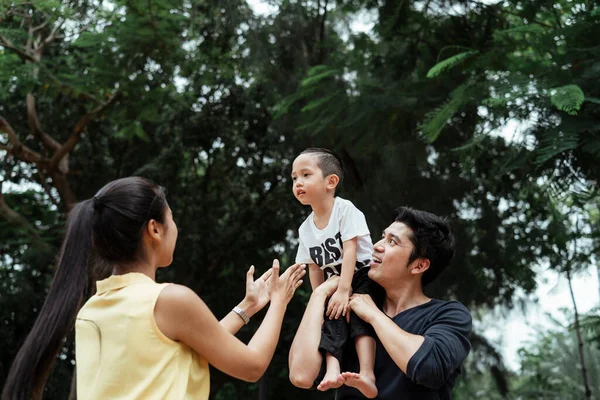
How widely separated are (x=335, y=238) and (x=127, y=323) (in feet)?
→ 4.27

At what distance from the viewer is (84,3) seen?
8.65 meters

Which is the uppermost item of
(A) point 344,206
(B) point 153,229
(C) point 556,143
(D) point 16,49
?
(D) point 16,49

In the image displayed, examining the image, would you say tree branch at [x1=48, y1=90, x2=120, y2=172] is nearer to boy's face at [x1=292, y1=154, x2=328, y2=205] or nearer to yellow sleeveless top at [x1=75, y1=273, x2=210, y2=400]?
boy's face at [x1=292, y1=154, x2=328, y2=205]

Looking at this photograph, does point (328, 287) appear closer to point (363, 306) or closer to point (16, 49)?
point (363, 306)

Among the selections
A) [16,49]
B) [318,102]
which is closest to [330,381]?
[318,102]

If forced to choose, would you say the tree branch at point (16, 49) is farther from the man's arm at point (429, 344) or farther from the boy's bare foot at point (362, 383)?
the boy's bare foot at point (362, 383)

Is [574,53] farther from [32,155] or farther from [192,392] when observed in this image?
[32,155]

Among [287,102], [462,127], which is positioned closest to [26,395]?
[287,102]

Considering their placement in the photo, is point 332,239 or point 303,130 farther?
point 303,130

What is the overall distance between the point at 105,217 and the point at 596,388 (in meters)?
14.7

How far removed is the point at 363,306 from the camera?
300 centimetres

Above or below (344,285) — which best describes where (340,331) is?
below

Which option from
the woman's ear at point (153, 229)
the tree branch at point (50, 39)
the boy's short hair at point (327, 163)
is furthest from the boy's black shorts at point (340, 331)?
the tree branch at point (50, 39)

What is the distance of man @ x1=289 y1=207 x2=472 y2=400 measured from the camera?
2738 mm
